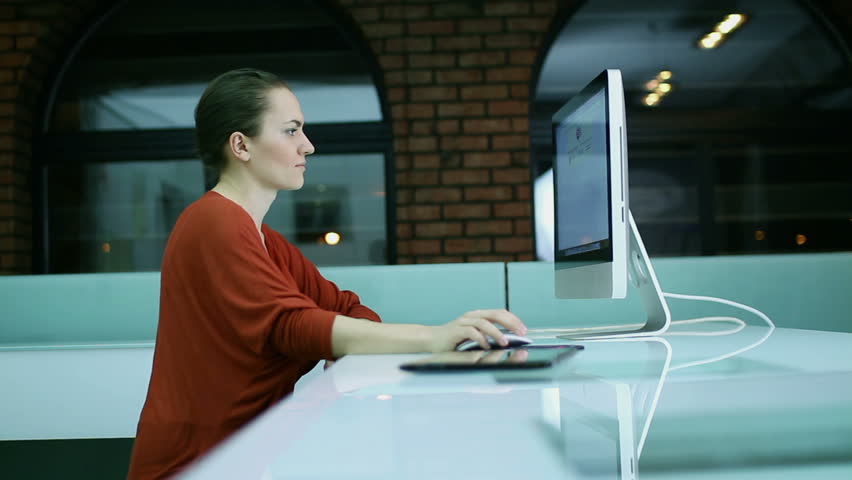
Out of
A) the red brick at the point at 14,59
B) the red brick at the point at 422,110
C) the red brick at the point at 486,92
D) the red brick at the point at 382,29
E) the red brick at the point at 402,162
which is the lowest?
the red brick at the point at 402,162

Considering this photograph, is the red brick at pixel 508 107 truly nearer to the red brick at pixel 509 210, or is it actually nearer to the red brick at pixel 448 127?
the red brick at pixel 448 127

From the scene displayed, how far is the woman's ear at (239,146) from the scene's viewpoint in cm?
134

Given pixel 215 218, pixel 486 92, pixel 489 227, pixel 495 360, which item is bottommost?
pixel 495 360

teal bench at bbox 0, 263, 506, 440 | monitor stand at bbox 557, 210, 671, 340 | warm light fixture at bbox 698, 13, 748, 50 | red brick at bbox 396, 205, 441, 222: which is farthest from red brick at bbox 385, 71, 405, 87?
monitor stand at bbox 557, 210, 671, 340

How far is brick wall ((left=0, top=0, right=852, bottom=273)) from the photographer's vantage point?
3.64 meters

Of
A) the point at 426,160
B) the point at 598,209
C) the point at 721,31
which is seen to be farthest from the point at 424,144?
the point at 598,209

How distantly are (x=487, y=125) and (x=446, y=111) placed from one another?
0.71 ft

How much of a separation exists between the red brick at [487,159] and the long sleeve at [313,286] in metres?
2.09

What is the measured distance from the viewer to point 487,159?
364 cm

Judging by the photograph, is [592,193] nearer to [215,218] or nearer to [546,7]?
[215,218]

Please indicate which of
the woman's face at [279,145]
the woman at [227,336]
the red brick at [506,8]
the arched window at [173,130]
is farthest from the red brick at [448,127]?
the woman at [227,336]

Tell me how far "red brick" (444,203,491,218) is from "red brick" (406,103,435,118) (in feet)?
1.54

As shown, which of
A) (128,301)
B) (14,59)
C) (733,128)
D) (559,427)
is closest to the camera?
(559,427)

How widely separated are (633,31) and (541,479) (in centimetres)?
394
